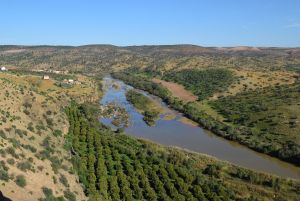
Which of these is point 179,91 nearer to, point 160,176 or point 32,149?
point 160,176

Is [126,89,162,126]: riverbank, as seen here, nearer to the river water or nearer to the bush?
the river water

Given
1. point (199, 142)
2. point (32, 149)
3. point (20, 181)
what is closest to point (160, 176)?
point (32, 149)

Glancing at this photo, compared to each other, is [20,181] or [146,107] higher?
[20,181]

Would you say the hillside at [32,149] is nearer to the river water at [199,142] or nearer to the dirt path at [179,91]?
the river water at [199,142]

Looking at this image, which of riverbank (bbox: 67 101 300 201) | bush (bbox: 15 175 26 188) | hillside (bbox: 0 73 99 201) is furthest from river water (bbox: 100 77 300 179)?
bush (bbox: 15 175 26 188)

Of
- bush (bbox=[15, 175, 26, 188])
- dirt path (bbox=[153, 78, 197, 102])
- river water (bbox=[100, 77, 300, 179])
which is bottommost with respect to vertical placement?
river water (bbox=[100, 77, 300, 179])

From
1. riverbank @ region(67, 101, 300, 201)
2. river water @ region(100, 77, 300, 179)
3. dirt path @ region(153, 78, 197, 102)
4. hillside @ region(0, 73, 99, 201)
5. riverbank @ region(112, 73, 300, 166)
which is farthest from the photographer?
dirt path @ region(153, 78, 197, 102)
